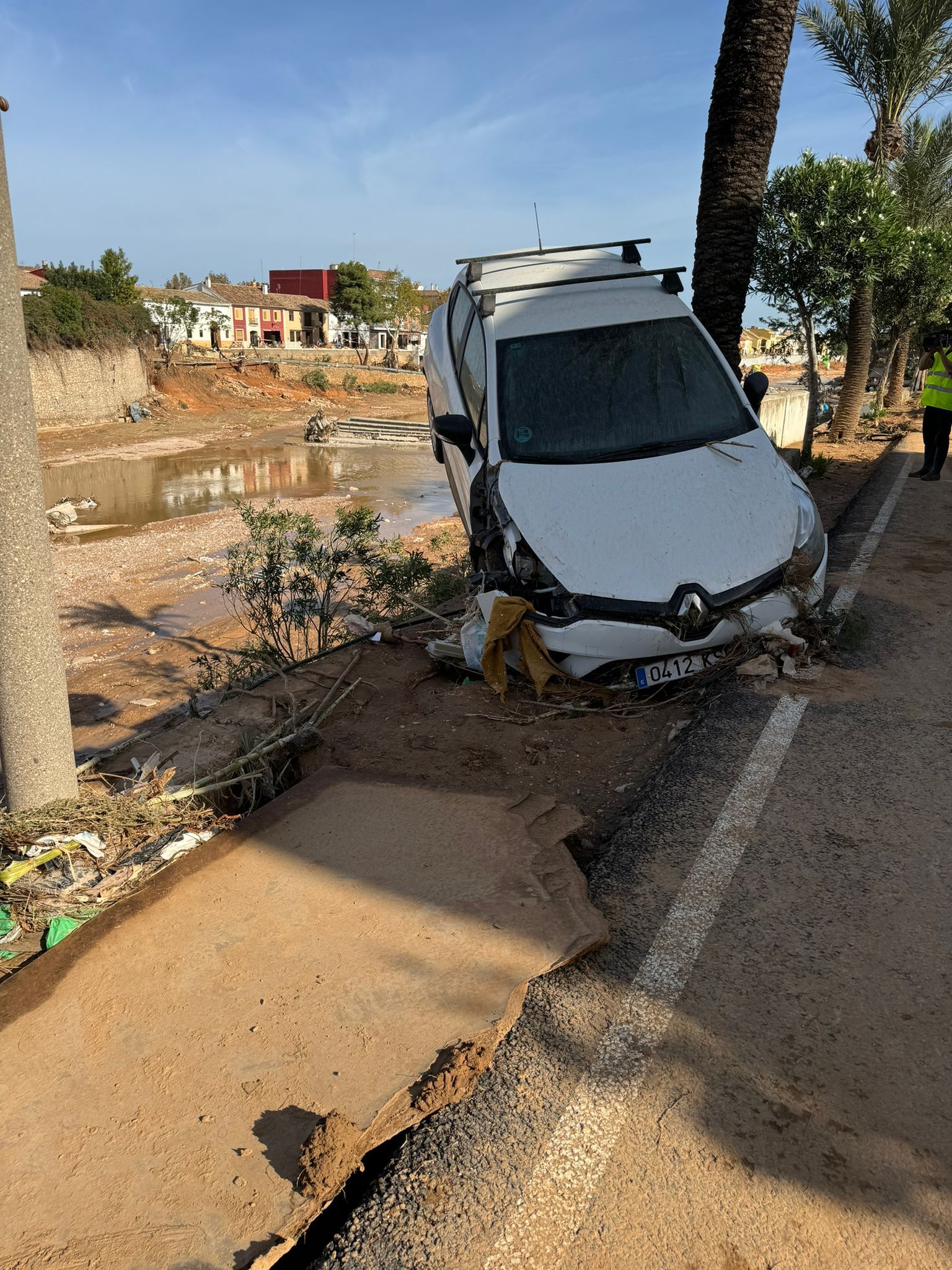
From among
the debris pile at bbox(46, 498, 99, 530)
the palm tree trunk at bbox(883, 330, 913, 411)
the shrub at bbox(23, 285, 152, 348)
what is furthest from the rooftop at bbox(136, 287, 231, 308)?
the palm tree trunk at bbox(883, 330, 913, 411)

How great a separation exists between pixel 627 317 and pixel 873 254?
→ 9297mm

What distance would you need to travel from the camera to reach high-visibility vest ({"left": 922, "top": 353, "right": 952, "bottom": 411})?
1181 centimetres

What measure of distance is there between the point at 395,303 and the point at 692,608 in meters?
81.1

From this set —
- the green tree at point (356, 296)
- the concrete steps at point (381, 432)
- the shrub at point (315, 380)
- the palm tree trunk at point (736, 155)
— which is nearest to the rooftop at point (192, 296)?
the green tree at point (356, 296)

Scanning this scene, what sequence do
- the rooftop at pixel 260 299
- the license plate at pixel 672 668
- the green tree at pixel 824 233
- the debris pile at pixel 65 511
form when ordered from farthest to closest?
the rooftop at pixel 260 299 → the debris pile at pixel 65 511 → the green tree at pixel 824 233 → the license plate at pixel 672 668

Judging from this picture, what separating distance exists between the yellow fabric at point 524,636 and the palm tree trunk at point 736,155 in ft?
20.3

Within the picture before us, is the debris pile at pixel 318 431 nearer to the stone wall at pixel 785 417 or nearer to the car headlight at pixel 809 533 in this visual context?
the stone wall at pixel 785 417

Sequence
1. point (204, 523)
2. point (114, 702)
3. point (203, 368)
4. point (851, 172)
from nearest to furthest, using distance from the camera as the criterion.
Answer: point (114, 702), point (851, 172), point (204, 523), point (203, 368)

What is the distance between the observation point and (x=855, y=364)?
1869 centimetres

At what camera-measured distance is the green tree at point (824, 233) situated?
13.4 meters

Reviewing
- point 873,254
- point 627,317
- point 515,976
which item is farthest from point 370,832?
point 873,254

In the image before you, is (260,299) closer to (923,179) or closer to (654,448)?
(923,179)

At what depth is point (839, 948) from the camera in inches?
119

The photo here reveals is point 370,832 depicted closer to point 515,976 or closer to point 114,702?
point 515,976
